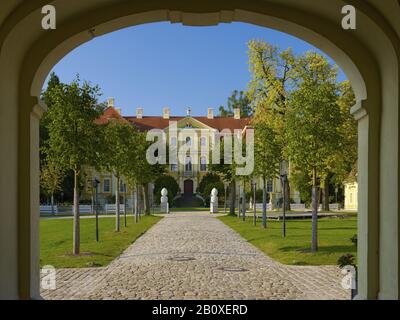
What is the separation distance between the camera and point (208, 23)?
6.02m

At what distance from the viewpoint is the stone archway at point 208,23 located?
5402 mm

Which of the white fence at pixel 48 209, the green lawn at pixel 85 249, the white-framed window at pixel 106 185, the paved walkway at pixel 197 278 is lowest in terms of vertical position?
the white fence at pixel 48 209

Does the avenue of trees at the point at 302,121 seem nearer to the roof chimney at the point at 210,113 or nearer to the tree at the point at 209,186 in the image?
the tree at the point at 209,186

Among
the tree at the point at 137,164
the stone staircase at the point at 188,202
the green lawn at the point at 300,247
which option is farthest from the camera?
the stone staircase at the point at 188,202

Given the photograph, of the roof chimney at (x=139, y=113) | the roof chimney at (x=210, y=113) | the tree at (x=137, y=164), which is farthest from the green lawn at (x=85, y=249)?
the roof chimney at (x=139, y=113)

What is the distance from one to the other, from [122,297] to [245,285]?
2.51m

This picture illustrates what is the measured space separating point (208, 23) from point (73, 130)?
795 centimetres

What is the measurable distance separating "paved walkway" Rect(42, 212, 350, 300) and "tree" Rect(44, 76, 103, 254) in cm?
282

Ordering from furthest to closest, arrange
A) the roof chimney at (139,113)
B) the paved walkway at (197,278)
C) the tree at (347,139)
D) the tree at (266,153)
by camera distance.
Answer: the roof chimney at (139,113) < the tree at (347,139) < the tree at (266,153) < the paved walkway at (197,278)

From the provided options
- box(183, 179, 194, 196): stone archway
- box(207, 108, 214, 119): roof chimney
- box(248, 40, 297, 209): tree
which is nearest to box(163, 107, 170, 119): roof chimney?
box(207, 108, 214, 119): roof chimney

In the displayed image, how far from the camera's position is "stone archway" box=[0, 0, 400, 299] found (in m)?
5.40

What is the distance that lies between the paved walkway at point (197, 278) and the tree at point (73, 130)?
2821 millimetres

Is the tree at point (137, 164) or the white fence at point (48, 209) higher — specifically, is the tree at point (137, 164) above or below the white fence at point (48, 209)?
above
